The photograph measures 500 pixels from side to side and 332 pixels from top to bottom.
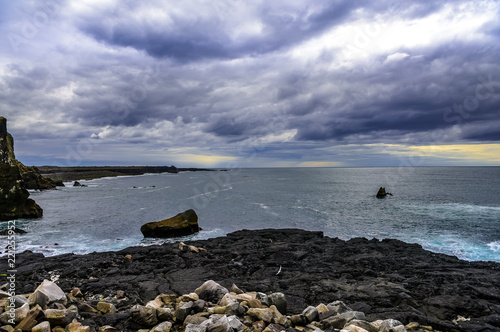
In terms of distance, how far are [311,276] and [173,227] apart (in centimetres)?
1741

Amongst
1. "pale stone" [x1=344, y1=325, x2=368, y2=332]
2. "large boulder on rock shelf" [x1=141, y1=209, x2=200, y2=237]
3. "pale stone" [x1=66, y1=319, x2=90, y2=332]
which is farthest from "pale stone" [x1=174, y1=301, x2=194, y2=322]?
"large boulder on rock shelf" [x1=141, y1=209, x2=200, y2=237]

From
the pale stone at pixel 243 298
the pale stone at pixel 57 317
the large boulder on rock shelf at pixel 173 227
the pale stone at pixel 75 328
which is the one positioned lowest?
the large boulder on rock shelf at pixel 173 227

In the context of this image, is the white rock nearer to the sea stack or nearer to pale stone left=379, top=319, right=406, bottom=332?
pale stone left=379, top=319, right=406, bottom=332

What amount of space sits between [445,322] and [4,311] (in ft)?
39.0

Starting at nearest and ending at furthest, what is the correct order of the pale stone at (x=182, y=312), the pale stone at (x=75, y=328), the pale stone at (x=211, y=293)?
1. the pale stone at (x=75, y=328)
2. the pale stone at (x=182, y=312)
3. the pale stone at (x=211, y=293)

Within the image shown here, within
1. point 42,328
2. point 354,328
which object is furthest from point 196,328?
point 354,328

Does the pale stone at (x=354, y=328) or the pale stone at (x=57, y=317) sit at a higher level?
the pale stone at (x=57, y=317)

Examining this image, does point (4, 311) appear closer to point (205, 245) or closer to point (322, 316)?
point (322, 316)

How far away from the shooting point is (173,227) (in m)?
27.1

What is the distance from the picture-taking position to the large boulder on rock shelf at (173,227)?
2661 cm

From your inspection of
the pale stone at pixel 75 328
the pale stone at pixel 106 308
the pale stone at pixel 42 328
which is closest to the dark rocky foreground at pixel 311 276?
the pale stone at pixel 106 308

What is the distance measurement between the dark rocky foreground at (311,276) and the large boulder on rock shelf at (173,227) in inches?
303

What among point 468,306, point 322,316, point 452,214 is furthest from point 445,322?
point 452,214

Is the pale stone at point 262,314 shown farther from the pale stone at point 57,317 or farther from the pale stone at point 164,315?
the pale stone at point 57,317
